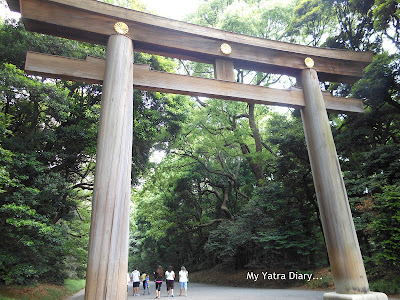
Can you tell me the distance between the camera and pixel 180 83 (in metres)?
4.67

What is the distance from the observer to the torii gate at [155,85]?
3.44 metres

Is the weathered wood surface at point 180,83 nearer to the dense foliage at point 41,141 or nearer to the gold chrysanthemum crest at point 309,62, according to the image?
the gold chrysanthemum crest at point 309,62

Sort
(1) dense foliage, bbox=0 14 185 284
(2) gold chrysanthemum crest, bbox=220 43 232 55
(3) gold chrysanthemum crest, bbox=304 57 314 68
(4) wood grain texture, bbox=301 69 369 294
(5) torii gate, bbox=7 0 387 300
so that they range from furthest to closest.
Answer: (1) dense foliage, bbox=0 14 185 284 → (3) gold chrysanthemum crest, bbox=304 57 314 68 → (2) gold chrysanthemum crest, bbox=220 43 232 55 → (4) wood grain texture, bbox=301 69 369 294 → (5) torii gate, bbox=7 0 387 300

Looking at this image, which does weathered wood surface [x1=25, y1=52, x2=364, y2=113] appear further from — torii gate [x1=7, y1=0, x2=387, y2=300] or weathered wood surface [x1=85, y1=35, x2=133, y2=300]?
weathered wood surface [x1=85, y1=35, x2=133, y2=300]

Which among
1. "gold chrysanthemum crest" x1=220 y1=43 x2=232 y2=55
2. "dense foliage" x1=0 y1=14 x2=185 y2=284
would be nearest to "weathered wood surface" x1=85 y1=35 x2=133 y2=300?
"gold chrysanthemum crest" x1=220 y1=43 x2=232 y2=55

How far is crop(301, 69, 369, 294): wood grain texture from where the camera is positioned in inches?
163

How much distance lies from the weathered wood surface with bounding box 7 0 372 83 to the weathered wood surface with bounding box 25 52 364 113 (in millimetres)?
453

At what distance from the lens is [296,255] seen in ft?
40.8

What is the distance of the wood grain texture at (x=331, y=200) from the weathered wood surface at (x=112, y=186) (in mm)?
3418

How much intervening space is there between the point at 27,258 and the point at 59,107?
5746mm

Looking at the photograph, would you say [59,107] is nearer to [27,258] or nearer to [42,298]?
[27,258]

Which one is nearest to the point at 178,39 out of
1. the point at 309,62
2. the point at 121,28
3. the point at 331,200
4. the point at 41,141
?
the point at 121,28

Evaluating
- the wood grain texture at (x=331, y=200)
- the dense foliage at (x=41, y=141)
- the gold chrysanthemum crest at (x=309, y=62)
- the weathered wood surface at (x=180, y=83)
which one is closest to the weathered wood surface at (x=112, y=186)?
the weathered wood surface at (x=180, y=83)

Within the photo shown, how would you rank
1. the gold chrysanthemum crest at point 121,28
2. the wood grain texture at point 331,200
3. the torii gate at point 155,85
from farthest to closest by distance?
1. the gold chrysanthemum crest at point 121,28
2. the wood grain texture at point 331,200
3. the torii gate at point 155,85
